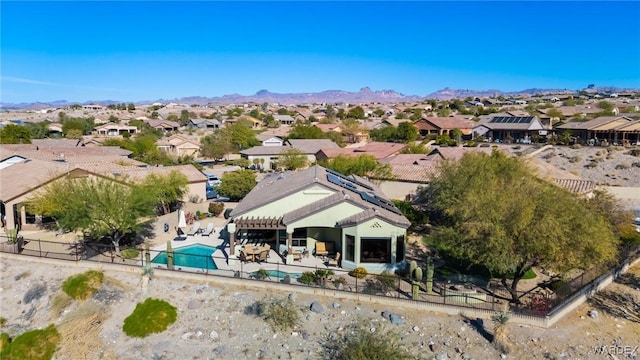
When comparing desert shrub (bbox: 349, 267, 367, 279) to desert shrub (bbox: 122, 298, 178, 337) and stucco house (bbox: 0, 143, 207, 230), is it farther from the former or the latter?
stucco house (bbox: 0, 143, 207, 230)

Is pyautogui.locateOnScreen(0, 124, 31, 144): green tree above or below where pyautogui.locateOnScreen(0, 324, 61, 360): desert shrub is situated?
above

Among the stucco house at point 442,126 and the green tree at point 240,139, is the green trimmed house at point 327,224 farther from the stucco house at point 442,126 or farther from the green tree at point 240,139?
the stucco house at point 442,126

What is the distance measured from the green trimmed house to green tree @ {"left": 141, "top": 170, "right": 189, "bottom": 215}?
399 inches

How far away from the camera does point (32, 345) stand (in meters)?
19.2

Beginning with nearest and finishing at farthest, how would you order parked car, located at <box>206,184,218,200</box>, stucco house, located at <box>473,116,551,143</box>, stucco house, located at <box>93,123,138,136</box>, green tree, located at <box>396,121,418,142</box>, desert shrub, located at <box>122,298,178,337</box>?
desert shrub, located at <box>122,298,178,337</box> → parked car, located at <box>206,184,218,200</box> → stucco house, located at <box>473,116,551,143</box> → green tree, located at <box>396,121,418,142</box> → stucco house, located at <box>93,123,138,136</box>

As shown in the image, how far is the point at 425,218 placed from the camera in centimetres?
3319

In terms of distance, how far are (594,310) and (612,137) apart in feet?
208

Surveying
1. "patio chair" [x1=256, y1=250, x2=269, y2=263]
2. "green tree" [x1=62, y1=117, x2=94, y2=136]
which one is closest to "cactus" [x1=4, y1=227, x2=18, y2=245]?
"patio chair" [x1=256, y1=250, x2=269, y2=263]

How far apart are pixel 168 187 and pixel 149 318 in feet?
57.1

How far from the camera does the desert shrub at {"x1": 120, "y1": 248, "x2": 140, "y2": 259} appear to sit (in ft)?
81.1

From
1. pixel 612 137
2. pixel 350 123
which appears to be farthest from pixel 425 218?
pixel 350 123

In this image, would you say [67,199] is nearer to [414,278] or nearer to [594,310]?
[414,278]

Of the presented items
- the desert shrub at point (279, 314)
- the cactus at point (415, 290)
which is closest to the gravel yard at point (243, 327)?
the desert shrub at point (279, 314)

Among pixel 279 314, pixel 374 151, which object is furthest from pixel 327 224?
pixel 374 151
